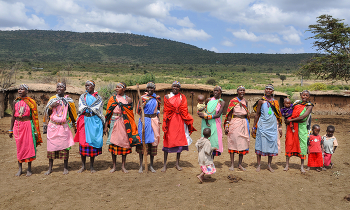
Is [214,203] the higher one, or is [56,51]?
[56,51]

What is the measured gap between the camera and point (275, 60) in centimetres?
7425

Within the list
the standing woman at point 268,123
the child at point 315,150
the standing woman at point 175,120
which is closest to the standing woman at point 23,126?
the standing woman at point 175,120

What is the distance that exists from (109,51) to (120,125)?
3304 inches

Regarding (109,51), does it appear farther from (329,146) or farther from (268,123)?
(329,146)

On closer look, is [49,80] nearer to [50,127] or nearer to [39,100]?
[39,100]

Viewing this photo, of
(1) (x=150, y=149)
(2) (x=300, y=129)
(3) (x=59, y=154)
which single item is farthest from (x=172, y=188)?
(2) (x=300, y=129)

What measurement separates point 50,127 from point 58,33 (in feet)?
331

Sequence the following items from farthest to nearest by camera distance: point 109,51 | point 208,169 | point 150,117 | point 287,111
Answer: point 109,51, point 287,111, point 150,117, point 208,169

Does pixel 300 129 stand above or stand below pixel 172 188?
above

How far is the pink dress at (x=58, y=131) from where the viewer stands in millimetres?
5324

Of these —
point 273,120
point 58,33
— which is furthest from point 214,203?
point 58,33

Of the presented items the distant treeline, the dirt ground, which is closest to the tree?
the dirt ground

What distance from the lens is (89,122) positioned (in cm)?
539

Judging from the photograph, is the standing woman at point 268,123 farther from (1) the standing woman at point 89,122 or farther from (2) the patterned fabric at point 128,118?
(1) the standing woman at point 89,122
